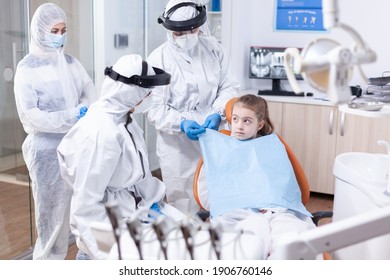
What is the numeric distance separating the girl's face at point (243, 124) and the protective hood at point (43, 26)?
91cm

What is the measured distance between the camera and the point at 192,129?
7.95 ft

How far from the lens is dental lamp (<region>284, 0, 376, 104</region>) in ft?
3.19

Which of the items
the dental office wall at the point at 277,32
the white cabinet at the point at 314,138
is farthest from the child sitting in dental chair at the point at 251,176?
the dental office wall at the point at 277,32

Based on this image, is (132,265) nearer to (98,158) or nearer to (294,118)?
(98,158)

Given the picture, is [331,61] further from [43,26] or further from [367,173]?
[43,26]

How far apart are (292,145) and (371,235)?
8.87 feet

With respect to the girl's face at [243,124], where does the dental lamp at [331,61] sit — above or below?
above

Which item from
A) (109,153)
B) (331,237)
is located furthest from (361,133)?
(331,237)

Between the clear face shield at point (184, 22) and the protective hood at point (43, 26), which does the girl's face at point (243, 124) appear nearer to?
the clear face shield at point (184, 22)

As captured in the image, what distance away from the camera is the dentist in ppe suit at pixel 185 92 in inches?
101

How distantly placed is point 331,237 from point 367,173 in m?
0.89

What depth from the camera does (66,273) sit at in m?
1.10

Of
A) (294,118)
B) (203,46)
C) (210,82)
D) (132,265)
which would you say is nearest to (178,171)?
(210,82)

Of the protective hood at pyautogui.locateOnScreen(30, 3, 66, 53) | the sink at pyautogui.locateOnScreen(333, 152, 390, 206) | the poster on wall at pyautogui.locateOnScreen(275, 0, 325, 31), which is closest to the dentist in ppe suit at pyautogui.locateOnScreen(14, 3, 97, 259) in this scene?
the protective hood at pyautogui.locateOnScreen(30, 3, 66, 53)
